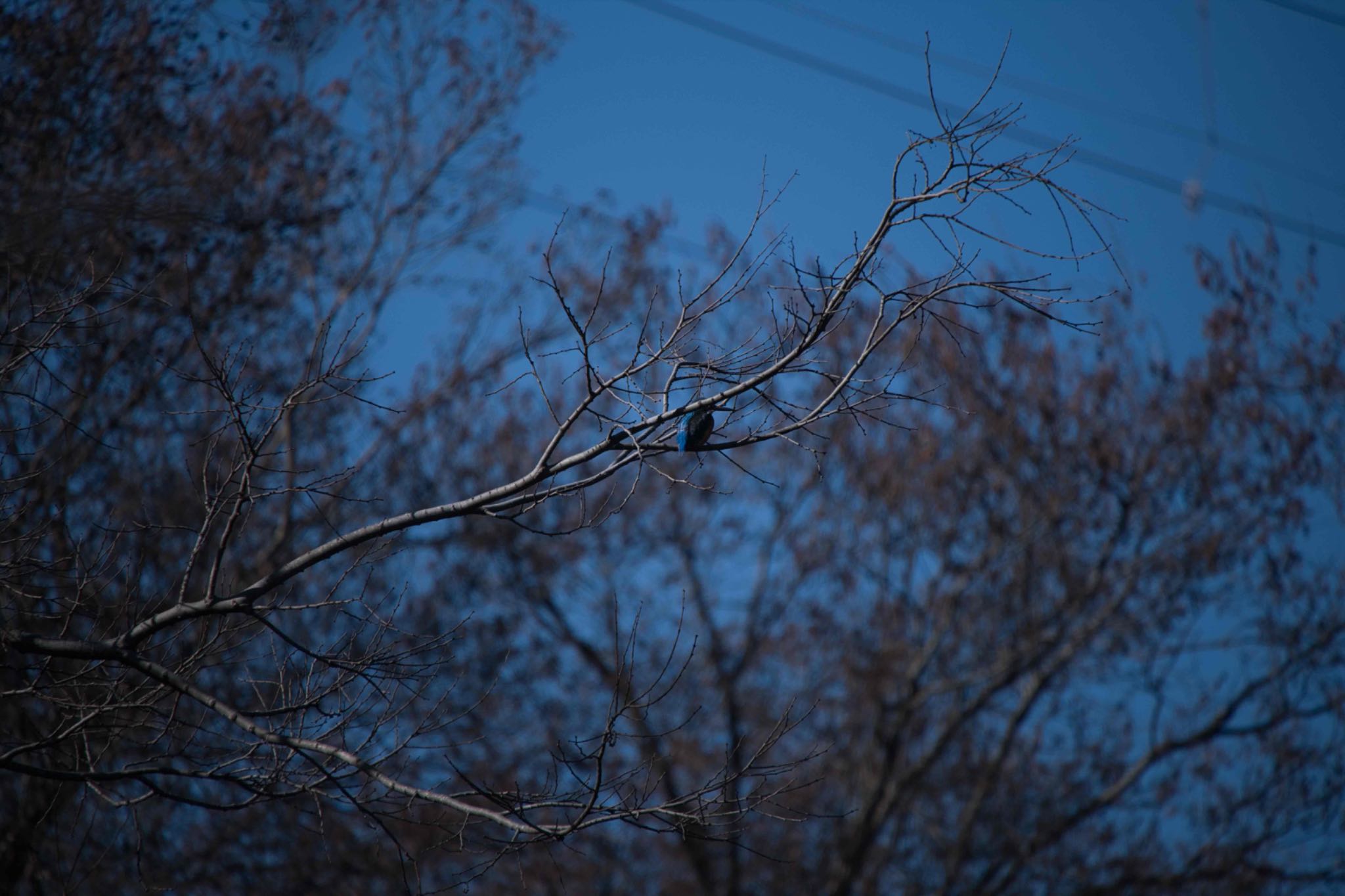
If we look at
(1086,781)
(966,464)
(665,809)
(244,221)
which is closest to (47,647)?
(665,809)

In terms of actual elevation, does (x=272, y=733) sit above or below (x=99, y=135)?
below

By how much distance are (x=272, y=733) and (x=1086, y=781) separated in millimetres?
11208

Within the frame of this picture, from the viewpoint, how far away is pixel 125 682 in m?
5.20

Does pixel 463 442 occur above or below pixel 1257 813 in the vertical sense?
above

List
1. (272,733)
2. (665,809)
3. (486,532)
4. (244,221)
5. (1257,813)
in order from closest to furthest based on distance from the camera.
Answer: (272,733) → (665,809) → (244,221) → (1257,813) → (486,532)

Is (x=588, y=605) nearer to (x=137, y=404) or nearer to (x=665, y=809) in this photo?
(x=137, y=404)

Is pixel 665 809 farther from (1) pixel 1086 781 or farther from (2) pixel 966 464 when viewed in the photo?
(1) pixel 1086 781

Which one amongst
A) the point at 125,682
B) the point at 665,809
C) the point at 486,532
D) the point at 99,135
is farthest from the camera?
the point at 486,532

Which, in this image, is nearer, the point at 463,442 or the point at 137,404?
the point at 137,404

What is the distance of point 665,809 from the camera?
4.46 m

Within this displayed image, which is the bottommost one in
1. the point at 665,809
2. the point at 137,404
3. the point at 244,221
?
the point at 665,809

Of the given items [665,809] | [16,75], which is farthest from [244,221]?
[665,809]

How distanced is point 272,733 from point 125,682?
4.84 feet

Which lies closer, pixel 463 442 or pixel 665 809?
pixel 665 809
